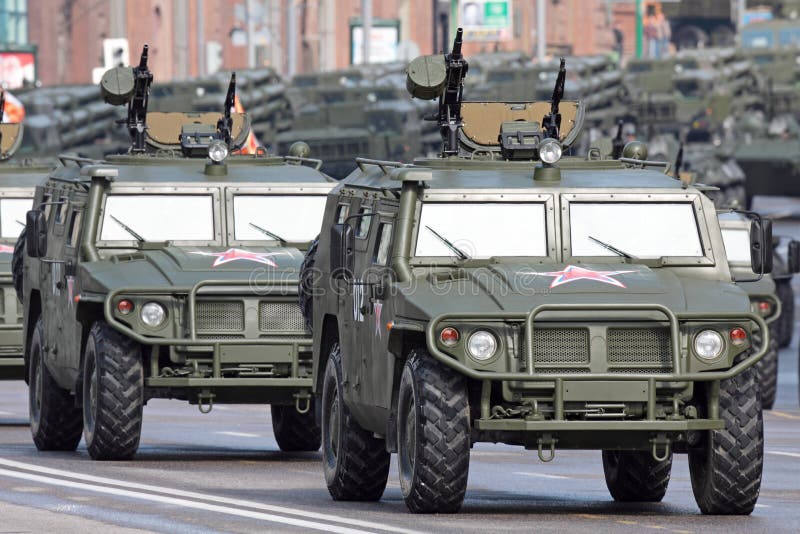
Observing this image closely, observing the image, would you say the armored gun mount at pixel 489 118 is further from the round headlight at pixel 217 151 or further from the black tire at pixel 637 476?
the round headlight at pixel 217 151

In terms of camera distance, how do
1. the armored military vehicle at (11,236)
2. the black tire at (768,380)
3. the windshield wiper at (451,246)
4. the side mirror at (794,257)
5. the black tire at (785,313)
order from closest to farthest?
the windshield wiper at (451,246)
the side mirror at (794,257)
the armored military vehicle at (11,236)
the black tire at (768,380)
the black tire at (785,313)

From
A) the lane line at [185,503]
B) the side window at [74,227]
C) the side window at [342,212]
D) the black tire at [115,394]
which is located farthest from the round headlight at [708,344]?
the side window at [74,227]

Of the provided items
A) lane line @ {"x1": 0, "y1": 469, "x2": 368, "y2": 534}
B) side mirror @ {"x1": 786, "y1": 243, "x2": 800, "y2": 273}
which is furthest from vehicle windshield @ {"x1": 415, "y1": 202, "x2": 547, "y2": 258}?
side mirror @ {"x1": 786, "y1": 243, "x2": 800, "y2": 273}

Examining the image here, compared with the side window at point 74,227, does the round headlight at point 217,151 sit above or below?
above

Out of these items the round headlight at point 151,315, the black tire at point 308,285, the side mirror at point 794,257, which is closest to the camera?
the black tire at point 308,285

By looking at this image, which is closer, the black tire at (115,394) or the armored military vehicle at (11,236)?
the black tire at (115,394)

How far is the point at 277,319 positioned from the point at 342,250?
2.87 metres

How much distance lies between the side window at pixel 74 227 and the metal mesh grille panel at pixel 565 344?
6.20 meters

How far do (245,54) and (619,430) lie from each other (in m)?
85.6

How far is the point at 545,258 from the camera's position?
13734 millimetres

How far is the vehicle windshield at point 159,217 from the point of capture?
58.6ft

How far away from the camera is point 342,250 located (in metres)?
14.2

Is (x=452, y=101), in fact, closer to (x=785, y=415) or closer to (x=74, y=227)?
(x=74, y=227)

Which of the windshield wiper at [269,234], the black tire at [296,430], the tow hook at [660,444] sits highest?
the windshield wiper at [269,234]
